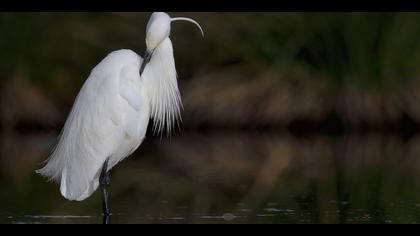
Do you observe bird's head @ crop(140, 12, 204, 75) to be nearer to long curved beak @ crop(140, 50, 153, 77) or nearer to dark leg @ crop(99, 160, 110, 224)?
long curved beak @ crop(140, 50, 153, 77)

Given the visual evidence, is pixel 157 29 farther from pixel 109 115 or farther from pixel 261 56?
pixel 261 56

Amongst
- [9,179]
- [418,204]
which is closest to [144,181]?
[9,179]

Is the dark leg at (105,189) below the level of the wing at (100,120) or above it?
below

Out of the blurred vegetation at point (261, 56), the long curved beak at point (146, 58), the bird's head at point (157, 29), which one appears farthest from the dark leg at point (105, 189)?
the blurred vegetation at point (261, 56)

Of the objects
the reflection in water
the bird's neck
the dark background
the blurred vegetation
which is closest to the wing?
the bird's neck

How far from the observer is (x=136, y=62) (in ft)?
21.0

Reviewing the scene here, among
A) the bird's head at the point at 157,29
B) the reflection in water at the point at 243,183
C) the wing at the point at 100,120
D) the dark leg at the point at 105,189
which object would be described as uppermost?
the bird's head at the point at 157,29

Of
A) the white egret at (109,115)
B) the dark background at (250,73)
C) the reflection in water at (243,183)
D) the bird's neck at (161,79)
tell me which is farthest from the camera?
the dark background at (250,73)

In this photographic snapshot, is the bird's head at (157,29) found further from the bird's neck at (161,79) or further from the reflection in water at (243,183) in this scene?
the reflection in water at (243,183)

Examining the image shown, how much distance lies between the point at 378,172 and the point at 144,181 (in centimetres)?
187

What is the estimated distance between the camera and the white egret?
6258 millimetres

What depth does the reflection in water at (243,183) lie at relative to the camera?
593 cm

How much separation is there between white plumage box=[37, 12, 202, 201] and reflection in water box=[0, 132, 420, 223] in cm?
26

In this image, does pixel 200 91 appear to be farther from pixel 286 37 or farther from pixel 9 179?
pixel 9 179
